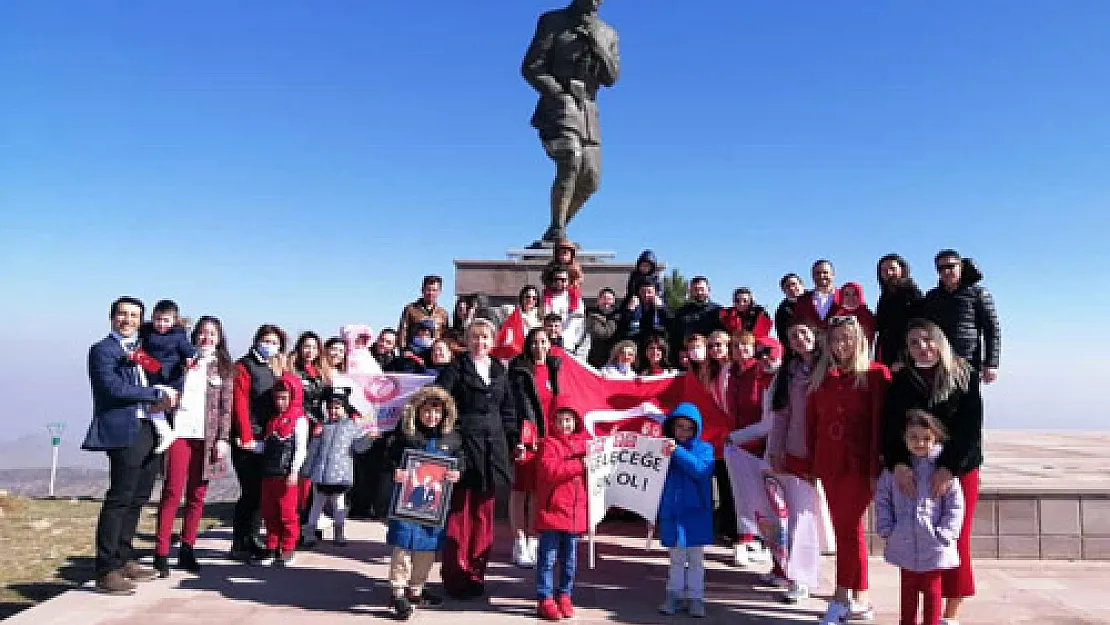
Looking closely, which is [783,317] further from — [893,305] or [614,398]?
[614,398]

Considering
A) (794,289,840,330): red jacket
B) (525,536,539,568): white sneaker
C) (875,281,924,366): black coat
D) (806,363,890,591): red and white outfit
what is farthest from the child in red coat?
(875,281,924,366): black coat

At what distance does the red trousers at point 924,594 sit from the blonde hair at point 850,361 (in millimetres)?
1084

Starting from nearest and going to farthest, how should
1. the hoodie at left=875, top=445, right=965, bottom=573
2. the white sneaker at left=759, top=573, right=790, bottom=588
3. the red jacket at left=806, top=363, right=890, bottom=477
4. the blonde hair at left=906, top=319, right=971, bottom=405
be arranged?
the hoodie at left=875, top=445, right=965, bottom=573 < the blonde hair at left=906, top=319, right=971, bottom=405 < the red jacket at left=806, top=363, right=890, bottom=477 < the white sneaker at left=759, top=573, right=790, bottom=588

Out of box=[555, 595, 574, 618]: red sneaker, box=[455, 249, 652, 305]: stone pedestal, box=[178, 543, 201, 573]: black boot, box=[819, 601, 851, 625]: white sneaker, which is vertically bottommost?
box=[178, 543, 201, 573]: black boot

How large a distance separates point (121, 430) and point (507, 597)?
9.22 feet

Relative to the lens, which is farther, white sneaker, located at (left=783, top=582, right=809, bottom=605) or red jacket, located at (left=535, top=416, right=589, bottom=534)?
white sneaker, located at (left=783, top=582, right=809, bottom=605)

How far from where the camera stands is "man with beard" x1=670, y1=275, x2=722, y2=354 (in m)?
7.36

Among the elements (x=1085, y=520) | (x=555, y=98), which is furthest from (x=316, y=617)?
(x=555, y=98)

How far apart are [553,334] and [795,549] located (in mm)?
2768

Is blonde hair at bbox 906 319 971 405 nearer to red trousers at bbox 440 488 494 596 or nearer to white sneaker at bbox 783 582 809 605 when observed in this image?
white sneaker at bbox 783 582 809 605

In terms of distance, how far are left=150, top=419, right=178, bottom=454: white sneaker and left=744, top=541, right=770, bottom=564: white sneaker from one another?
14.8ft

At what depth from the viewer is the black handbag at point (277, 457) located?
17.7 ft

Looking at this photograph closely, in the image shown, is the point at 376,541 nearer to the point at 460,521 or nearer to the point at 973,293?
the point at 460,521

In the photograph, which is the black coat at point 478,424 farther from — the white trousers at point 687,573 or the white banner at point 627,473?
the white trousers at point 687,573
